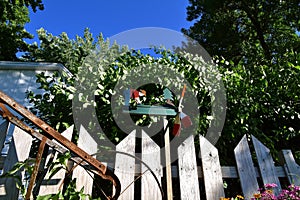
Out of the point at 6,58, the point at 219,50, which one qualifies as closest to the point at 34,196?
the point at 219,50

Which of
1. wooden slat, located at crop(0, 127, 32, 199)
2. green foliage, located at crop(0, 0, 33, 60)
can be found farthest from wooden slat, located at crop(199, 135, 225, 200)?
green foliage, located at crop(0, 0, 33, 60)

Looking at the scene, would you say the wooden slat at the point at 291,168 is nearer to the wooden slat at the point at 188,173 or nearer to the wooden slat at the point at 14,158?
the wooden slat at the point at 188,173

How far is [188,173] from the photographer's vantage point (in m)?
1.46

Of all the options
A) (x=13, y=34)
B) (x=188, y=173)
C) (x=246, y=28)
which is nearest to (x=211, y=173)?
(x=188, y=173)

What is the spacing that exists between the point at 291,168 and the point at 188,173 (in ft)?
2.43

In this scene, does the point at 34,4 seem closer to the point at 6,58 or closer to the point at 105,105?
the point at 105,105

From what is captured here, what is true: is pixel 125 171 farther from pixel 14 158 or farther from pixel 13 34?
pixel 13 34

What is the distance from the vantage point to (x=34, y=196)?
3.17 feet

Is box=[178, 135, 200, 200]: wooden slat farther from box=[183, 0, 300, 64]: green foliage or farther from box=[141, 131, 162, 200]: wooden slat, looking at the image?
box=[183, 0, 300, 64]: green foliage

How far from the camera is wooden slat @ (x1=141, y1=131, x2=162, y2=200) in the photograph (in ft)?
4.49

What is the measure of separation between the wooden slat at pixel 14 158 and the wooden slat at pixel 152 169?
2.36 feet

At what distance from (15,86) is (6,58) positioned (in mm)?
9391

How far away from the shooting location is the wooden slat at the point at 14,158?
4.01ft

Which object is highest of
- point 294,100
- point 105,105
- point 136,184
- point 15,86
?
point 15,86
